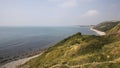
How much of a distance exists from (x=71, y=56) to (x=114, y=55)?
50.8 ft

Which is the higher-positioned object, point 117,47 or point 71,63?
Result: point 117,47

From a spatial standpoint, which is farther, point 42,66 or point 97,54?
point 42,66

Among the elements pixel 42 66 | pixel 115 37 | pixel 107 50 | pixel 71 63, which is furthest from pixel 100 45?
pixel 42 66

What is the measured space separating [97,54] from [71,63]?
8921 mm

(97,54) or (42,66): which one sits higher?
(97,54)

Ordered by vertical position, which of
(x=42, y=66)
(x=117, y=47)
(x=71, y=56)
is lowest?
(x=42, y=66)

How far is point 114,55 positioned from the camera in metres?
49.9

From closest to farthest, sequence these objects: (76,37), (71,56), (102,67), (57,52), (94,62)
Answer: (102,67), (94,62), (71,56), (57,52), (76,37)

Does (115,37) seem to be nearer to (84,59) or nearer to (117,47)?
(117,47)

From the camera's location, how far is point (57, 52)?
2650 inches

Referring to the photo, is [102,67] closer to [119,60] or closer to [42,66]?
[119,60]

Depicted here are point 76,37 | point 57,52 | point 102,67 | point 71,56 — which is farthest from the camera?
point 76,37

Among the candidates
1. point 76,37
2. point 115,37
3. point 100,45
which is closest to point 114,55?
point 100,45

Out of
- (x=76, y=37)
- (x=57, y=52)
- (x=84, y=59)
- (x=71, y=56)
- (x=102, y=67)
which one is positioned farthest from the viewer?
(x=76, y=37)
